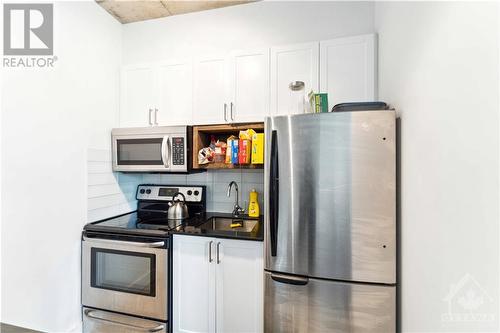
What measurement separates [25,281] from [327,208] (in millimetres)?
1853

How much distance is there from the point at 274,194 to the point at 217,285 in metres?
0.77

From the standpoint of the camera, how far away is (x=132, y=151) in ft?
6.88

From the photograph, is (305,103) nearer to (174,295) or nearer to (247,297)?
(247,297)

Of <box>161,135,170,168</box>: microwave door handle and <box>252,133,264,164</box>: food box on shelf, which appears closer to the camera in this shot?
<box>252,133,264,164</box>: food box on shelf

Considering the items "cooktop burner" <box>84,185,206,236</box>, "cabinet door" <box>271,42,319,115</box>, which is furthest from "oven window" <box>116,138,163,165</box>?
"cabinet door" <box>271,42,319,115</box>

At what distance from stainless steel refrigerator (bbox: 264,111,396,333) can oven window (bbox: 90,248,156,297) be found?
890 millimetres

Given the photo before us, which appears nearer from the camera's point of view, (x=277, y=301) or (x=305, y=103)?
(x=277, y=301)

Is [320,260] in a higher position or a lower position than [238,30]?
lower

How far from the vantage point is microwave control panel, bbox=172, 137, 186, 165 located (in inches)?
76.9

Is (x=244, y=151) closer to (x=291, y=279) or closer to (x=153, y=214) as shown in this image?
(x=291, y=279)

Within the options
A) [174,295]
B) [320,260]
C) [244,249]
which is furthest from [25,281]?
[320,260]

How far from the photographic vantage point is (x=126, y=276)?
1.77m

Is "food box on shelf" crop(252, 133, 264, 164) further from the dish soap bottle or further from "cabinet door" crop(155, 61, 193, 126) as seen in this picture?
"cabinet door" crop(155, 61, 193, 126)

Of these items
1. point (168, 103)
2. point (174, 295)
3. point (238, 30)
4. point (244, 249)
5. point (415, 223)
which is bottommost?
point (174, 295)
